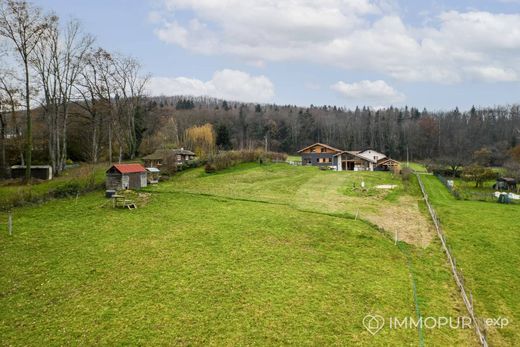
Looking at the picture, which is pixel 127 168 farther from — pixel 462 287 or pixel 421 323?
pixel 462 287

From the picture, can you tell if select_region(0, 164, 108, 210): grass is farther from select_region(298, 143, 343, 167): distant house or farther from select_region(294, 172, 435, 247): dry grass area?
select_region(298, 143, 343, 167): distant house

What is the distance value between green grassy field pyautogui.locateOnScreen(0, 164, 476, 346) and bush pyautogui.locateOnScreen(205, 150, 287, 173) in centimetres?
1795

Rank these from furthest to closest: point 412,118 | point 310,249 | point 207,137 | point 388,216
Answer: point 412,118 < point 207,137 < point 388,216 < point 310,249

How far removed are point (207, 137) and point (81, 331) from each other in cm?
5500

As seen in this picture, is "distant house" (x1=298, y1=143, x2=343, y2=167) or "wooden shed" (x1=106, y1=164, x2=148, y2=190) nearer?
"wooden shed" (x1=106, y1=164, x2=148, y2=190)

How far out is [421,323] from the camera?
12.8m

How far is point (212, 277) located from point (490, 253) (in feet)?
53.0

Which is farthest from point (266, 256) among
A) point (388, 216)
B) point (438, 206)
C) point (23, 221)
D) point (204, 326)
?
point (438, 206)

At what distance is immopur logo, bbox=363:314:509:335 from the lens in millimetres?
12469

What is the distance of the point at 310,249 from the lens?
18.9 m

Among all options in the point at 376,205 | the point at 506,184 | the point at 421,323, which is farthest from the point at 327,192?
the point at 506,184

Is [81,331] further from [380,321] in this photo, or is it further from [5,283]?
[380,321]

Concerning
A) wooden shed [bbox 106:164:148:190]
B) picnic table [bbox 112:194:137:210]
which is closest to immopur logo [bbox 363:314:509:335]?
picnic table [bbox 112:194:137:210]

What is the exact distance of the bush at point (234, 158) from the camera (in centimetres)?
4486
